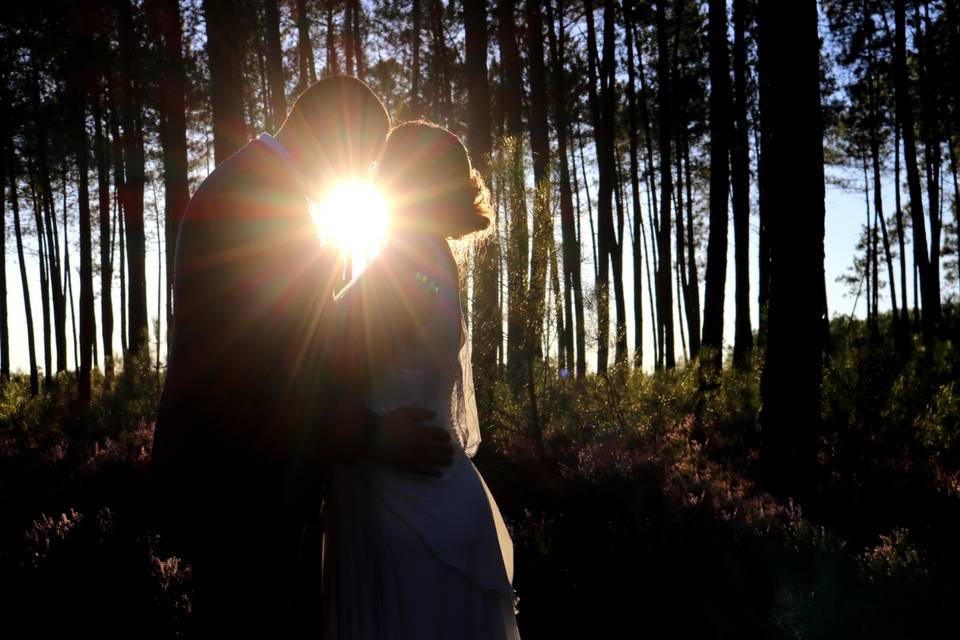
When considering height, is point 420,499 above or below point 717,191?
below

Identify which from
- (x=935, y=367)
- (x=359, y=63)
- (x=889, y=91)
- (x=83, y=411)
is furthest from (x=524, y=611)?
(x=889, y=91)

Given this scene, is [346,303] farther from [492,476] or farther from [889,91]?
[889,91]

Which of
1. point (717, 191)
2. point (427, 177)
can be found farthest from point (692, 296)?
point (427, 177)

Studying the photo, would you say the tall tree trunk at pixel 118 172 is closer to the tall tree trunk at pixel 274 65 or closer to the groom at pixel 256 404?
the tall tree trunk at pixel 274 65

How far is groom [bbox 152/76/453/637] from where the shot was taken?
6.12 ft

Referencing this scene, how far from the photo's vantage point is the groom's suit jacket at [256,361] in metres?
1.86

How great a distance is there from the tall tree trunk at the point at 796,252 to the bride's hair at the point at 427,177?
484 centimetres

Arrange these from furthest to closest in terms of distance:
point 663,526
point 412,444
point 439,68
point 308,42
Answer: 1. point 439,68
2. point 308,42
3. point 663,526
4. point 412,444

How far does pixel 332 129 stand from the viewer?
219 centimetres

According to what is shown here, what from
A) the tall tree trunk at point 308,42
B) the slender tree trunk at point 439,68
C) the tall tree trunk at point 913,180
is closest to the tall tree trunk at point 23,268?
the tall tree trunk at point 308,42

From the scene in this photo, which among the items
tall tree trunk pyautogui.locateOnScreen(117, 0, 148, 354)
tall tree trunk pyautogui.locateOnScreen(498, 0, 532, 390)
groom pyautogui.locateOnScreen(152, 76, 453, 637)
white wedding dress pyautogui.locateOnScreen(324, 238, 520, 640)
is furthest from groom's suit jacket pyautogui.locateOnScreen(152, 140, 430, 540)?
tall tree trunk pyautogui.locateOnScreen(117, 0, 148, 354)

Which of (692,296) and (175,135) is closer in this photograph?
(175,135)

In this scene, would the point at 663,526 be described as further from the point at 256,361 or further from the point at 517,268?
the point at 256,361

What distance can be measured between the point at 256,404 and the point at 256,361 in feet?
0.37
